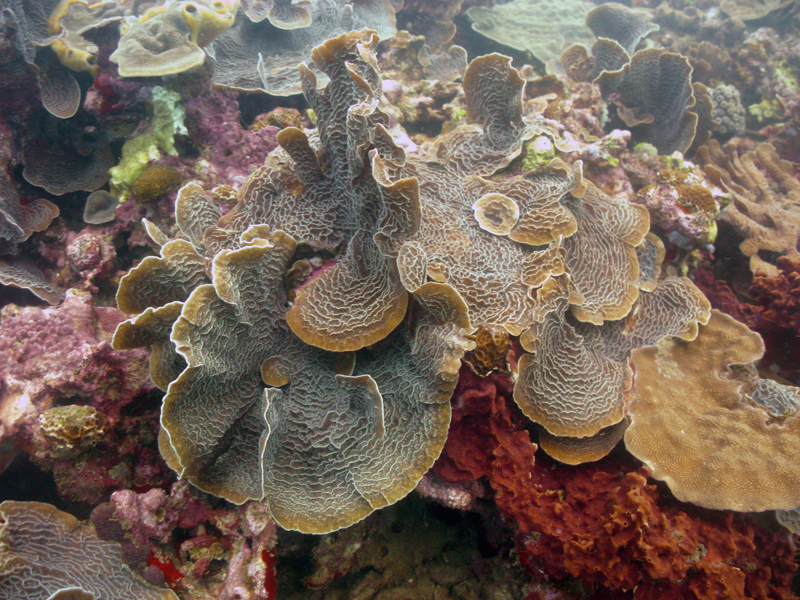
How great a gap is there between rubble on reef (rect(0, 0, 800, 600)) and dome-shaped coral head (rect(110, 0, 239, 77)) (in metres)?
0.04

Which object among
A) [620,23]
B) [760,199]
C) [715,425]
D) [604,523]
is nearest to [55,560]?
[604,523]

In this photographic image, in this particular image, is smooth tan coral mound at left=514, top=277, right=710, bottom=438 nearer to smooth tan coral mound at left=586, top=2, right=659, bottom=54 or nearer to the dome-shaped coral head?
the dome-shaped coral head

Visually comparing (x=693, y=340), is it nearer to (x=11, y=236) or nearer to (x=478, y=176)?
(x=478, y=176)

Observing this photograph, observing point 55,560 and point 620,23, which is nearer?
point 55,560

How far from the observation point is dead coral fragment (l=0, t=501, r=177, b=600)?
2.18 metres

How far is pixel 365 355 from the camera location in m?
2.93

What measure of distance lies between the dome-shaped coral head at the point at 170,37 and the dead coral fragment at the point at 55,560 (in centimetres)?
389

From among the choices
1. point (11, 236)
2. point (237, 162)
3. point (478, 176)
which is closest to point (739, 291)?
point (478, 176)

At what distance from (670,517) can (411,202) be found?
2.72 meters

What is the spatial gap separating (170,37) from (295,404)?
429 cm

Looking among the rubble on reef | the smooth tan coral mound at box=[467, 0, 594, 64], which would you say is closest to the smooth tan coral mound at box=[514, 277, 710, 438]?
the rubble on reef

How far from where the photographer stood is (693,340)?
3.15 m

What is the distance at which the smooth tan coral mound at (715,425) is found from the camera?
8.07 feet

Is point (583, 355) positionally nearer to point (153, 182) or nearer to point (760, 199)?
point (760, 199)
